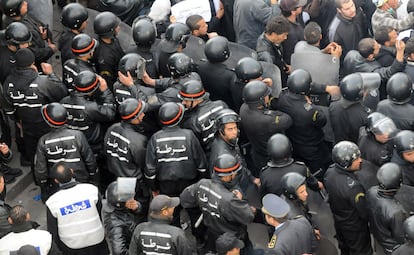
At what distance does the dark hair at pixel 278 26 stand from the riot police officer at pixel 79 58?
2.38 metres

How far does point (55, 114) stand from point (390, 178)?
3926 mm

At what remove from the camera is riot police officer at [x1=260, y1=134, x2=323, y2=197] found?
8656 millimetres

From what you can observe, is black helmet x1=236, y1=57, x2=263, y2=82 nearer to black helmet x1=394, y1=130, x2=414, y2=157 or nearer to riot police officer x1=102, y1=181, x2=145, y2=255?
black helmet x1=394, y1=130, x2=414, y2=157

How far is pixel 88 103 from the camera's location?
31.7ft

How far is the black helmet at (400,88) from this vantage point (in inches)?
355

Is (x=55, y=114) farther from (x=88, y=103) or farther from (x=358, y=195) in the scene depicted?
(x=358, y=195)

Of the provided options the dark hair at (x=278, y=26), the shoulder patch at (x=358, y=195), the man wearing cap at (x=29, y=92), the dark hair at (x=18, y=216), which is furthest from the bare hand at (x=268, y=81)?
the dark hair at (x=18, y=216)

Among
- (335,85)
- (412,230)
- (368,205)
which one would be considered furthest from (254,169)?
(412,230)

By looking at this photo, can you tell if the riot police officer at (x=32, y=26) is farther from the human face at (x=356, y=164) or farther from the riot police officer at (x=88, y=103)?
the human face at (x=356, y=164)

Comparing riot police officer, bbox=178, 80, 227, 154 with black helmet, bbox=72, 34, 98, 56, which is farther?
black helmet, bbox=72, 34, 98, 56

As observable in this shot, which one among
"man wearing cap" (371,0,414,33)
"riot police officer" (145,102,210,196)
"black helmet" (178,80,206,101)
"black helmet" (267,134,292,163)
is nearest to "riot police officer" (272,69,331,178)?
"black helmet" (267,134,292,163)

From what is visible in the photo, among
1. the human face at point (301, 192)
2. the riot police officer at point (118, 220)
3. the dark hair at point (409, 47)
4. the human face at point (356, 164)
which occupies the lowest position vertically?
the riot police officer at point (118, 220)

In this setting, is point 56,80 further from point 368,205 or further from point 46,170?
point 368,205

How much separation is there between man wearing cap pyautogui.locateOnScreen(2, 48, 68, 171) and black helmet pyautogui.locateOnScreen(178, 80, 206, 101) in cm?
179
